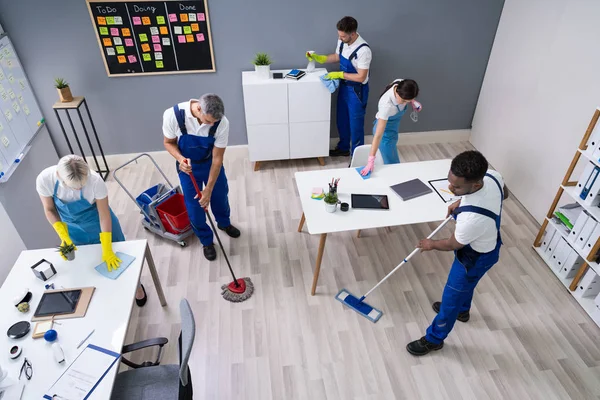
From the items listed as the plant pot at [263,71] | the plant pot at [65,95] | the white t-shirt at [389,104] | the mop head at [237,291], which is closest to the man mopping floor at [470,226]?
the white t-shirt at [389,104]

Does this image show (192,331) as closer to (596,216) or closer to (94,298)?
(94,298)

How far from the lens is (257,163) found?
15.4 ft

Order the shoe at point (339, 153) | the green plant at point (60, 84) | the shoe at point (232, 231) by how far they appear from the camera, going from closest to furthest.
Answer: the shoe at point (232, 231), the green plant at point (60, 84), the shoe at point (339, 153)

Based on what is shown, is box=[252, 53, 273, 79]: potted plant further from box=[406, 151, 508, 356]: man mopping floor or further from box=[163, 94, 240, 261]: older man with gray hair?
box=[406, 151, 508, 356]: man mopping floor

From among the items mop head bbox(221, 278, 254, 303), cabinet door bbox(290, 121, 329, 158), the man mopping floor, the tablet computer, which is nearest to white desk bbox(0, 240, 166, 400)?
mop head bbox(221, 278, 254, 303)

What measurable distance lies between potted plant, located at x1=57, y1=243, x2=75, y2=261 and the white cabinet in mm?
2287

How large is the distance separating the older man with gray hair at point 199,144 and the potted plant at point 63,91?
5.65ft

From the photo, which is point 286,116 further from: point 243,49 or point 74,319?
point 74,319

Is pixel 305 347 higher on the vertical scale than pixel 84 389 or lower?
lower

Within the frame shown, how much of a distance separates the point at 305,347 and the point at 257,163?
242 cm

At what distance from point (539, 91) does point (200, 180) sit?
3276mm

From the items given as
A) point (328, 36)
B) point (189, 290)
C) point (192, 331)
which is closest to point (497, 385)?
point (192, 331)

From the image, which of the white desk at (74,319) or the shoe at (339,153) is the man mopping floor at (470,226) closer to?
the white desk at (74,319)

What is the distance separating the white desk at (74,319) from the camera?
1938 mm
